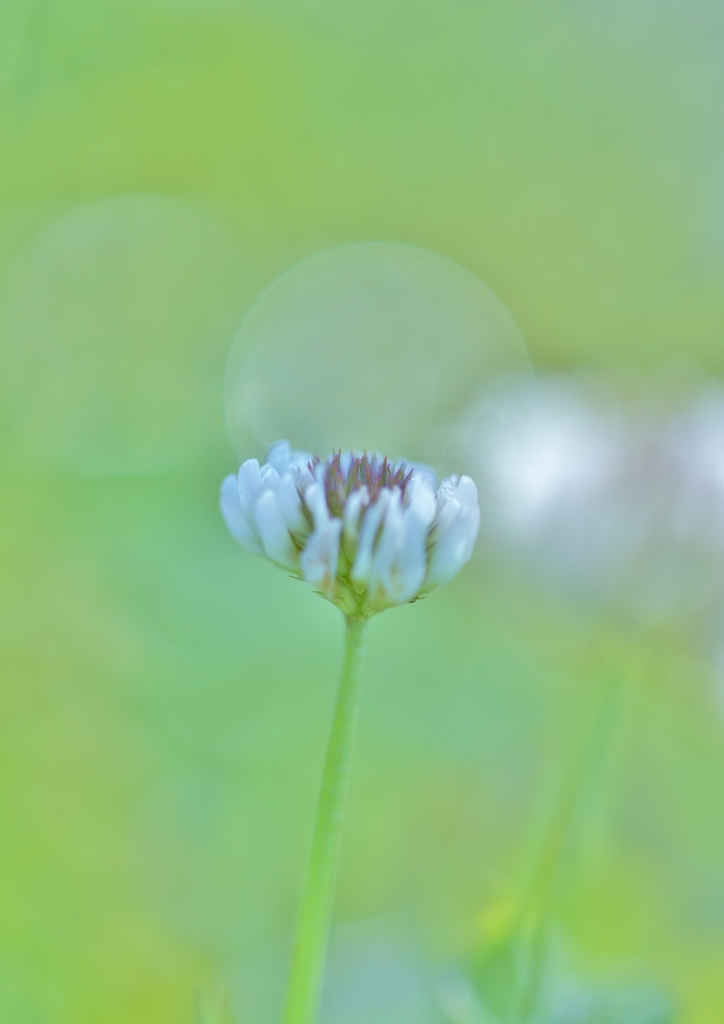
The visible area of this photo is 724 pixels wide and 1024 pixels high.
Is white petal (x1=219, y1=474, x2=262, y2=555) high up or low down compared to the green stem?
up

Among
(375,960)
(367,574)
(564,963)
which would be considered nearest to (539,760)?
(375,960)

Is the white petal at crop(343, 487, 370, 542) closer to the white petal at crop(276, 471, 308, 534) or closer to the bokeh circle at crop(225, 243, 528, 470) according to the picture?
the white petal at crop(276, 471, 308, 534)

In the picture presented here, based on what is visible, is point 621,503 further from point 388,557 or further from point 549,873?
point 388,557

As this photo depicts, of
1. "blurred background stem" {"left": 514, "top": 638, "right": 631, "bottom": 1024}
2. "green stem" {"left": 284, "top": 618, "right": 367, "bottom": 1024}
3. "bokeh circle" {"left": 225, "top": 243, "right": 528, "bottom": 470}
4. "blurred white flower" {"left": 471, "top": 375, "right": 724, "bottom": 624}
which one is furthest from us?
"bokeh circle" {"left": 225, "top": 243, "right": 528, "bottom": 470}

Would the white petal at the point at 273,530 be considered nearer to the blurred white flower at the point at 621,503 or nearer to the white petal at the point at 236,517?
the white petal at the point at 236,517

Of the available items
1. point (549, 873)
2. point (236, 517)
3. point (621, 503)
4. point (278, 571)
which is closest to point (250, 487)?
point (236, 517)

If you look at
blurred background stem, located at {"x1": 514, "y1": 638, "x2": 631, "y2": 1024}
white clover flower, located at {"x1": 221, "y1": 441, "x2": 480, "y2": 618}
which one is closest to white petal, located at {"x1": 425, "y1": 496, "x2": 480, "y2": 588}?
white clover flower, located at {"x1": 221, "y1": 441, "x2": 480, "y2": 618}
